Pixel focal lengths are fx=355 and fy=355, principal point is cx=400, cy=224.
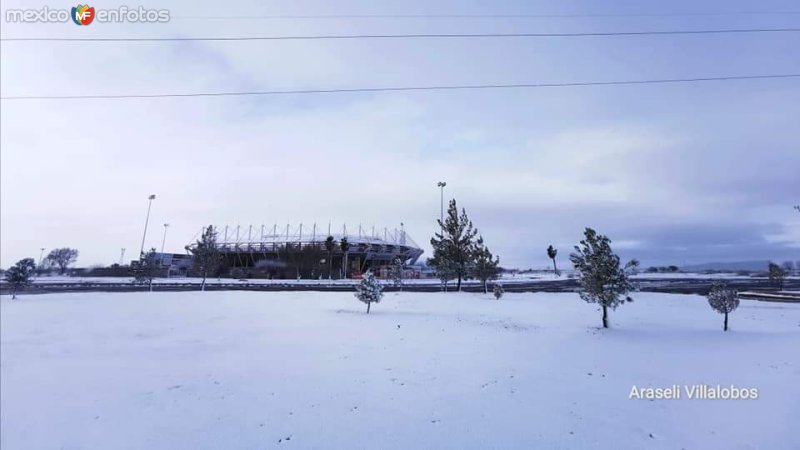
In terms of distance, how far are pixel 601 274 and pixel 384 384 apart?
11.6 metres

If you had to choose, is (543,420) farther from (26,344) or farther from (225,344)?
(26,344)

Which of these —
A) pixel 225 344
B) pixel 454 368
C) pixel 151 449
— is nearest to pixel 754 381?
pixel 454 368

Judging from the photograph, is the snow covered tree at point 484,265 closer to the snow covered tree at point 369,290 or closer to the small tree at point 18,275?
the snow covered tree at point 369,290

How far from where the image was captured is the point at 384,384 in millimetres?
7465

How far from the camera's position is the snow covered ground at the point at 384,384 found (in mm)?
5340

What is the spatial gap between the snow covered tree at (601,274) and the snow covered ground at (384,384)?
62.0 inches

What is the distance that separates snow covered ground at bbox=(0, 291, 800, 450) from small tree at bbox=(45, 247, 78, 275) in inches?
4233

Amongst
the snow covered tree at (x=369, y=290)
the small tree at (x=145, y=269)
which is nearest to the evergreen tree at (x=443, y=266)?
the snow covered tree at (x=369, y=290)

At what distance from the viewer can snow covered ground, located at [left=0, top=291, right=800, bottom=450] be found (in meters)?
5.34

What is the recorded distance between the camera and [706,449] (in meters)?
4.84

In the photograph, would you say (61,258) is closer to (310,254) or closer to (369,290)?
(310,254)

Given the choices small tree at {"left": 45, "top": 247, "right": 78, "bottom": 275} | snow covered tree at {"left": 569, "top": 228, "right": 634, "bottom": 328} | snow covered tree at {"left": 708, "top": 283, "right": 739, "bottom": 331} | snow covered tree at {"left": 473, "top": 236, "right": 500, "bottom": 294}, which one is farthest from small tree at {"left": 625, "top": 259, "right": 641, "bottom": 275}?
small tree at {"left": 45, "top": 247, "right": 78, "bottom": 275}

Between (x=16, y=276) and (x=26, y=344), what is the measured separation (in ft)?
65.3


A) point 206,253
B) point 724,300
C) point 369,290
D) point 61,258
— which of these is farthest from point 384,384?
point 61,258
